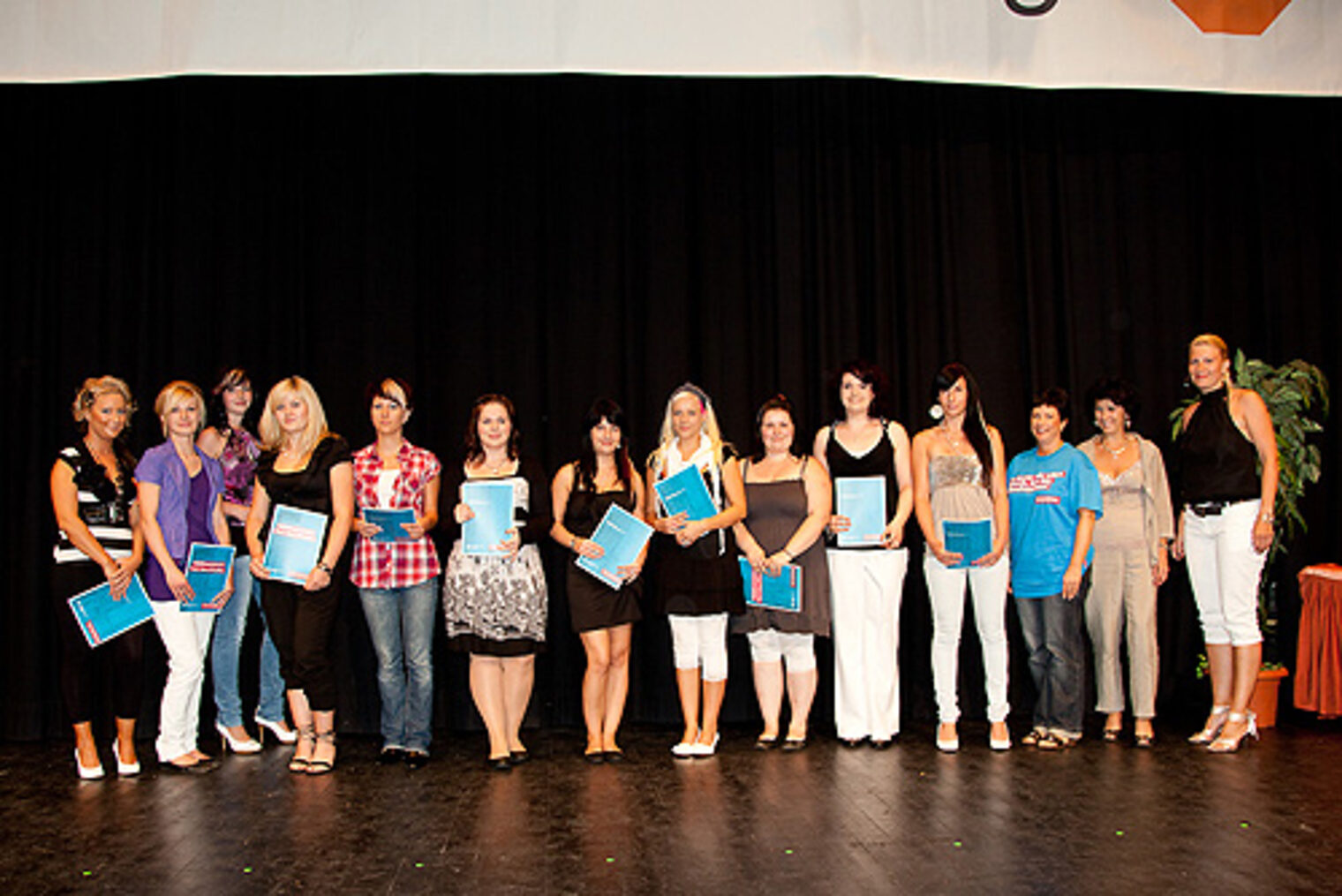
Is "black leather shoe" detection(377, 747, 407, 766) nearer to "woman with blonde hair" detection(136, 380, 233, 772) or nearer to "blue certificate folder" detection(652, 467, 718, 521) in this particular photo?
"woman with blonde hair" detection(136, 380, 233, 772)

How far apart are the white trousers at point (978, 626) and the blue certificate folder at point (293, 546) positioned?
2498mm

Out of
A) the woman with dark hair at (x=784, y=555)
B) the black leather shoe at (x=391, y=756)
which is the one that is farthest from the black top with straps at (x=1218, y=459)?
the black leather shoe at (x=391, y=756)

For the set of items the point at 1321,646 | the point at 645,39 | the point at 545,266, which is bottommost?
the point at 1321,646

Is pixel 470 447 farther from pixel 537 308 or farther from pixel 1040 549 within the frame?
pixel 1040 549

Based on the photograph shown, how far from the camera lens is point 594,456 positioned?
432cm

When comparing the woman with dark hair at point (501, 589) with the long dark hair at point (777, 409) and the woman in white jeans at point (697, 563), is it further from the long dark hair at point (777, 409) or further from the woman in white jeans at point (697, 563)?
the long dark hair at point (777, 409)

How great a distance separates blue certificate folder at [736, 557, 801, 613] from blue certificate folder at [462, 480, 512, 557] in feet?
3.17

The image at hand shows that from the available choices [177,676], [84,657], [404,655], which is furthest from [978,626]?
[84,657]

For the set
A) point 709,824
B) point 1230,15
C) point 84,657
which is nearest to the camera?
point 709,824

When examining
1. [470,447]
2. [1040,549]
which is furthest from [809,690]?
[470,447]

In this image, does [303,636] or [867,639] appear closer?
[303,636]

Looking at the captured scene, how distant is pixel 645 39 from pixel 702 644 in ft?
9.08

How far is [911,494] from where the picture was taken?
441cm

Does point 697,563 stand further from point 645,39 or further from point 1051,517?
point 645,39
